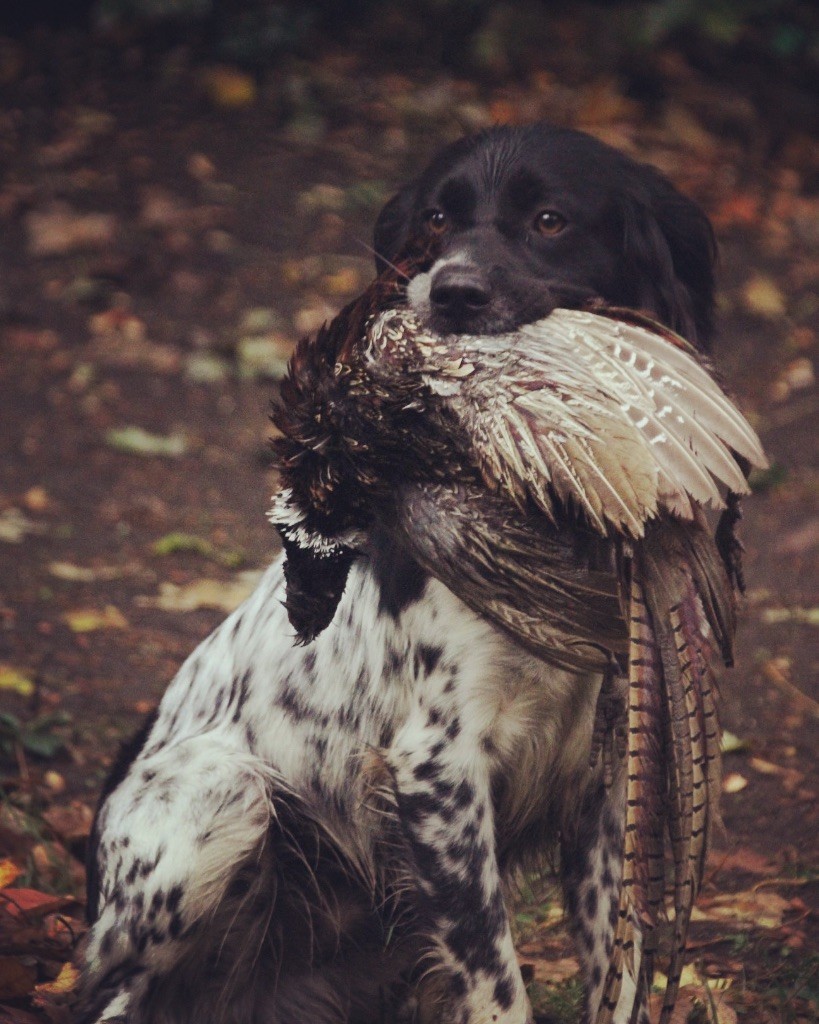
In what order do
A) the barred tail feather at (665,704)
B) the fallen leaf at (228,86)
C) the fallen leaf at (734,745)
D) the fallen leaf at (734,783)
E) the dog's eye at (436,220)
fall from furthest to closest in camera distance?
1. the fallen leaf at (228,86)
2. the fallen leaf at (734,745)
3. the fallen leaf at (734,783)
4. the dog's eye at (436,220)
5. the barred tail feather at (665,704)

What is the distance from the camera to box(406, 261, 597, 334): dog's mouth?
2.75 meters

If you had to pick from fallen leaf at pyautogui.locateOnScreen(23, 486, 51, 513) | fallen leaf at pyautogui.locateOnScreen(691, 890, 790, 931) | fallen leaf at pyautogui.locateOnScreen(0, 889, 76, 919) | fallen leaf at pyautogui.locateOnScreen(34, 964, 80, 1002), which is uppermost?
fallen leaf at pyautogui.locateOnScreen(23, 486, 51, 513)

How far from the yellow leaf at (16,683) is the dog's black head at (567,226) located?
205cm

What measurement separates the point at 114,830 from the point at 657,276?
5.62 ft

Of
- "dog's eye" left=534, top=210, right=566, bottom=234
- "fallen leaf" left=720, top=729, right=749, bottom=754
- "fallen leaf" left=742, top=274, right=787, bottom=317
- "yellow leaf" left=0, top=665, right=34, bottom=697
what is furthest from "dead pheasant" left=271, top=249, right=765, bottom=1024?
"fallen leaf" left=742, top=274, right=787, bottom=317

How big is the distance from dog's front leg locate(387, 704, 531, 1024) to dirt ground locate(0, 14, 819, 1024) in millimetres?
462

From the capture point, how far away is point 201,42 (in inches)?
405

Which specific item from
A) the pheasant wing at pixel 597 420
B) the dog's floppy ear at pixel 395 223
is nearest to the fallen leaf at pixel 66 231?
the dog's floppy ear at pixel 395 223

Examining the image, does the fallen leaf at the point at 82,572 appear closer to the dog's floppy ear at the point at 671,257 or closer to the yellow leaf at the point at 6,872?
the yellow leaf at the point at 6,872

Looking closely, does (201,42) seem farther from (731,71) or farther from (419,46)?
(731,71)

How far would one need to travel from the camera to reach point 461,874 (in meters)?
2.69

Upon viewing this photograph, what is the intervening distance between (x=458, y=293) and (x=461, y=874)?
1.12 meters

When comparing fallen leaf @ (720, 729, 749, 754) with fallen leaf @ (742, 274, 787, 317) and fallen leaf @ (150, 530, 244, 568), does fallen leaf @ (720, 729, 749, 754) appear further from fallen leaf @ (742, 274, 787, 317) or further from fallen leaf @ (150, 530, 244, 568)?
fallen leaf @ (742, 274, 787, 317)

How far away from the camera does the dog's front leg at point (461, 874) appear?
2678 millimetres
